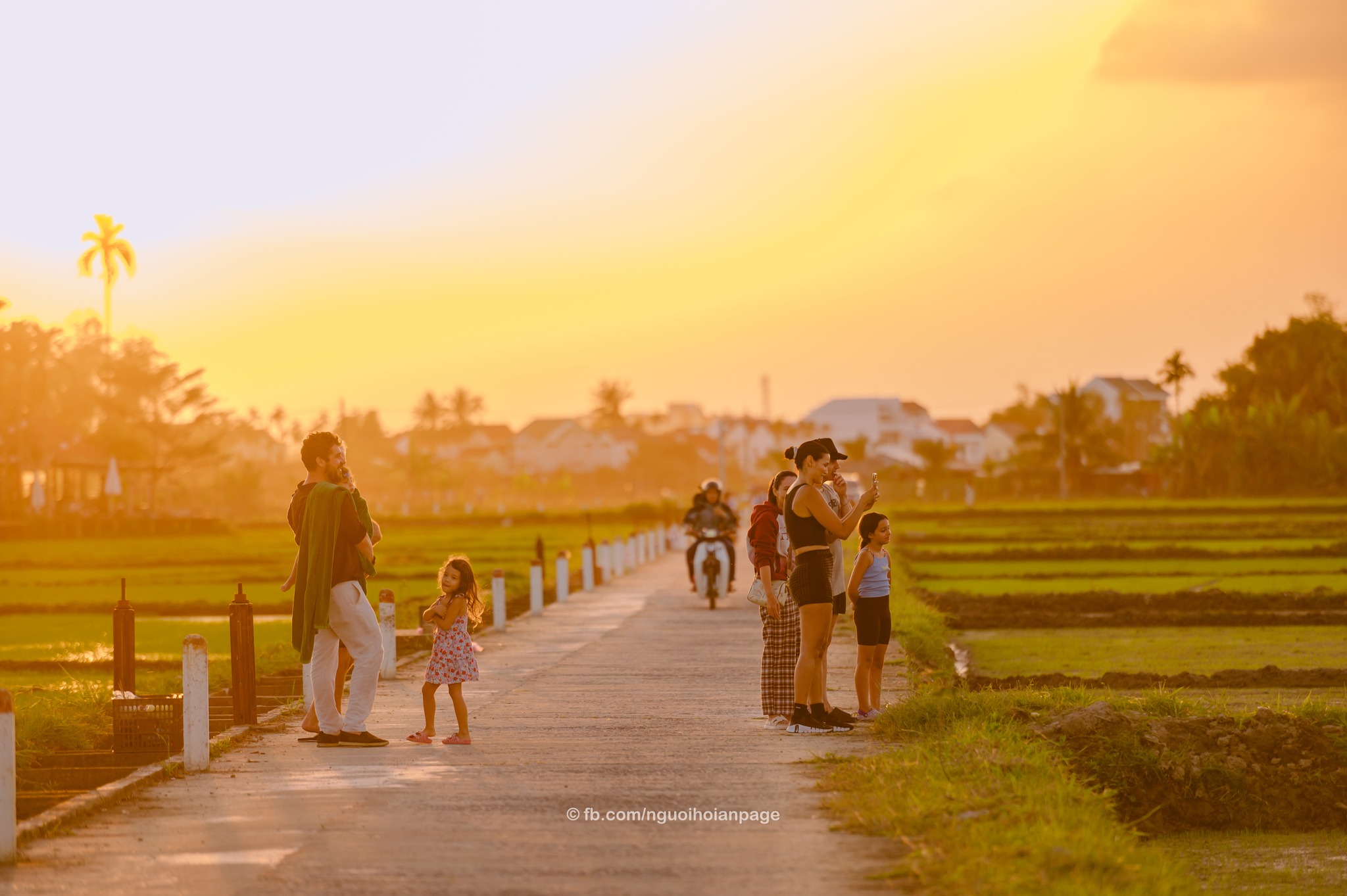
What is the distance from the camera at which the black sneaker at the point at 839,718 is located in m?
11.0

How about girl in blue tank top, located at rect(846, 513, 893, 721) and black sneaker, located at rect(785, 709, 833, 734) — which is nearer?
black sneaker, located at rect(785, 709, 833, 734)

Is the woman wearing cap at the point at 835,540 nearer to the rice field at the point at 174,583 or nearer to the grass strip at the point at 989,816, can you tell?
the grass strip at the point at 989,816

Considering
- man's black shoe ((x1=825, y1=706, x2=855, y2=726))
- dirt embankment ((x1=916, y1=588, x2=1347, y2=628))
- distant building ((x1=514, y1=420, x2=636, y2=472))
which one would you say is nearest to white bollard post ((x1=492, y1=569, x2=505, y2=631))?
dirt embankment ((x1=916, y1=588, x2=1347, y2=628))

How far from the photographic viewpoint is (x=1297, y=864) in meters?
9.89

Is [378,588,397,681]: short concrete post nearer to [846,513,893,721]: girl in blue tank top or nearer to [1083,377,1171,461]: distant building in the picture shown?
[846,513,893,721]: girl in blue tank top

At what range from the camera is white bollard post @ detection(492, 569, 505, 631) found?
20031 millimetres

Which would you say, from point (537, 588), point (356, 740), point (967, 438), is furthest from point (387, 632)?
point (967, 438)

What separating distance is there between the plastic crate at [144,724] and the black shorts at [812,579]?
4233 millimetres

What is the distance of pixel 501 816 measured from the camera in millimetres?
7984

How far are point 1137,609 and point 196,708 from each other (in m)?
19.8

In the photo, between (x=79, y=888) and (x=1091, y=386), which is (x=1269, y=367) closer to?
(x=1091, y=386)

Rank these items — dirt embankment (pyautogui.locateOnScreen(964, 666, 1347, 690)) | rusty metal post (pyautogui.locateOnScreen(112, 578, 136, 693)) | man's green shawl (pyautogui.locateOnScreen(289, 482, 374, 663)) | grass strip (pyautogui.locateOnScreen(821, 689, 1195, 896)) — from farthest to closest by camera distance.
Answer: dirt embankment (pyautogui.locateOnScreen(964, 666, 1347, 690)), rusty metal post (pyautogui.locateOnScreen(112, 578, 136, 693)), man's green shawl (pyautogui.locateOnScreen(289, 482, 374, 663)), grass strip (pyautogui.locateOnScreen(821, 689, 1195, 896))

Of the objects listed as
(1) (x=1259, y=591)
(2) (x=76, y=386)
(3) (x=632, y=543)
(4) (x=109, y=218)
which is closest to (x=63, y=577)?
(3) (x=632, y=543)

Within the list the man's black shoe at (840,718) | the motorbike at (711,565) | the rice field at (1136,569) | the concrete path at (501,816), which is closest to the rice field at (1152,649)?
the rice field at (1136,569)
